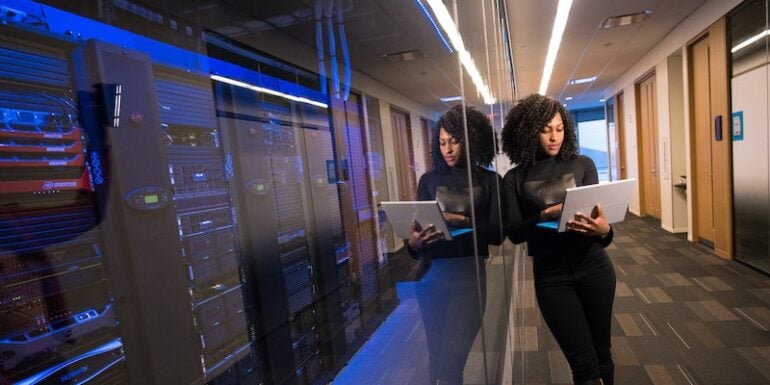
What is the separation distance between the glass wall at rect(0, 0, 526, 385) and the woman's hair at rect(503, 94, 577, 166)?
510 mm

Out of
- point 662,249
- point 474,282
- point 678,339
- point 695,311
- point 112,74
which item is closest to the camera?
point 112,74

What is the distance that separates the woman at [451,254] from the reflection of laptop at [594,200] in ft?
1.13

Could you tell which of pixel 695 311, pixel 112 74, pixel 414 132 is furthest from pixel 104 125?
pixel 695 311

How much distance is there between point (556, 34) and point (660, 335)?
3090mm

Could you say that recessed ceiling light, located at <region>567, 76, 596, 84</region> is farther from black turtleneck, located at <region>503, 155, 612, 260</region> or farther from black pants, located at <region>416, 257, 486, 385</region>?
black pants, located at <region>416, 257, 486, 385</region>

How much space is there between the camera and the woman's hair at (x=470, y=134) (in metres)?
0.76

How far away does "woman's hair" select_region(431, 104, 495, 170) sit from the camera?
762mm

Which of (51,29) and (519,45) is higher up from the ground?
(519,45)

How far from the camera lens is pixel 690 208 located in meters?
3.97

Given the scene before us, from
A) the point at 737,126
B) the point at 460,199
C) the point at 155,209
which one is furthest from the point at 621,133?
the point at 155,209

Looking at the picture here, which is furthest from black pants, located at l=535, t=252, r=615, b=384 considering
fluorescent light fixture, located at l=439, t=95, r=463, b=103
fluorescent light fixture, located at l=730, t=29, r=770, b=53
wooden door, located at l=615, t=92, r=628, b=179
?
wooden door, located at l=615, t=92, r=628, b=179

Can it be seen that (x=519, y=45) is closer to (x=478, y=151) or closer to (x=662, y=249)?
(x=662, y=249)

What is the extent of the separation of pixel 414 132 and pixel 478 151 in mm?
221

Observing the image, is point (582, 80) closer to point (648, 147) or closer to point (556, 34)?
point (648, 147)
